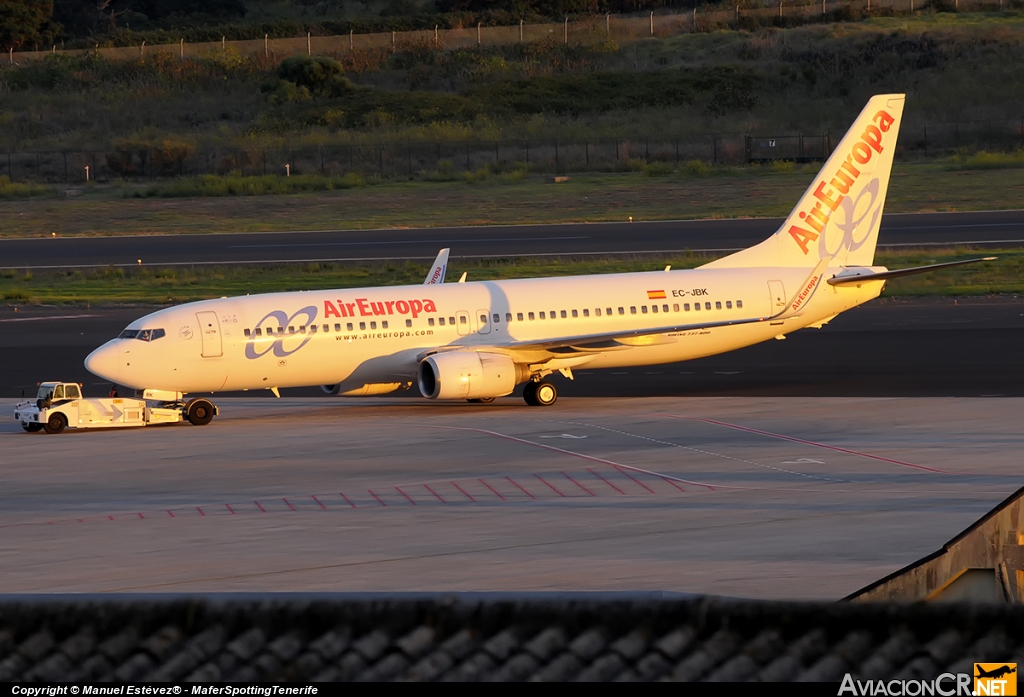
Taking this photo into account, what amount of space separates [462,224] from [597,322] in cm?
5039

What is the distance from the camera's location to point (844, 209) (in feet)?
139

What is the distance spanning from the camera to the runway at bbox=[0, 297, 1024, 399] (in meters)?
39.8

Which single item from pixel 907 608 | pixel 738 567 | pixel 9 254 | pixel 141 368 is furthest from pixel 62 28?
pixel 907 608

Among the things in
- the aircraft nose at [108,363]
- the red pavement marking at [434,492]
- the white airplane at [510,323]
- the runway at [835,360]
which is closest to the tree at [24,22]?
the runway at [835,360]

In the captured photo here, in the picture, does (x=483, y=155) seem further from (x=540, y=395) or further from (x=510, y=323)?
(x=540, y=395)

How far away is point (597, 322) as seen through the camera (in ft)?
128

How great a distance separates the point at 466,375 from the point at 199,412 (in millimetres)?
7009

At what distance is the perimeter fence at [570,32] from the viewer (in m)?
142

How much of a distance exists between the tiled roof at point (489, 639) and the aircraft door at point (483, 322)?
35446 millimetres

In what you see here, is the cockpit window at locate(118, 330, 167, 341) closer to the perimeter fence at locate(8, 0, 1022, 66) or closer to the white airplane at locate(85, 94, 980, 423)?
the white airplane at locate(85, 94, 980, 423)

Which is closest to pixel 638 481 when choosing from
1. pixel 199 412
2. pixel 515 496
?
pixel 515 496

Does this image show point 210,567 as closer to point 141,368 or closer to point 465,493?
point 465,493

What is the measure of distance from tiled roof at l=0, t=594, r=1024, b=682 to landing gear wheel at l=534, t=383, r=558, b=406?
118 ft

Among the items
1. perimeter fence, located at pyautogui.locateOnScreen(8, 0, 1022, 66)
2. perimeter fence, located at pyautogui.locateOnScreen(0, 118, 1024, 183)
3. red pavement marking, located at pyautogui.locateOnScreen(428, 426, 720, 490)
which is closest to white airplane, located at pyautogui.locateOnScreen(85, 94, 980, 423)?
red pavement marking, located at pyautogui.locateOnScreen(428, 426, 720, 490)
